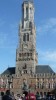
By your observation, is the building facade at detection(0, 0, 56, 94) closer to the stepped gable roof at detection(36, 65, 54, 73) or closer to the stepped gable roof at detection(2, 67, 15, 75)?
the stepped gable roof at detection(36, 65, 54, 73)

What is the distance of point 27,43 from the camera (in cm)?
12488

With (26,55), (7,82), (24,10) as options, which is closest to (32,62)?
(26,55)

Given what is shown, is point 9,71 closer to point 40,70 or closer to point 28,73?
point 28,73

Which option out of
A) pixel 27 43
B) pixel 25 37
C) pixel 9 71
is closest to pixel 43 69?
pixel 27 43

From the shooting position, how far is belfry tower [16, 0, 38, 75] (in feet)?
399

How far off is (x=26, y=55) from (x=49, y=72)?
1053 cm

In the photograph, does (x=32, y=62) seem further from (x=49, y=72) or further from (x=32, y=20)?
(x=32, y=20)

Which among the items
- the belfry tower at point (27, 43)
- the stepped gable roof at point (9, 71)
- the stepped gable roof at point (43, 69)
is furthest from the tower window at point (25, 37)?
the stepped gable roof at point (9, 71)

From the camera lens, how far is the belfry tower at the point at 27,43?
121750 millimetres

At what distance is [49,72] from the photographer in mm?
124750

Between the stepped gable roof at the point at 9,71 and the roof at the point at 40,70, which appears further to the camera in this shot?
the stepped gable roof at the point at 9,71

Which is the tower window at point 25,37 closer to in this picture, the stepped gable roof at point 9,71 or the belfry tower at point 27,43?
the belfry tower at point 27,43

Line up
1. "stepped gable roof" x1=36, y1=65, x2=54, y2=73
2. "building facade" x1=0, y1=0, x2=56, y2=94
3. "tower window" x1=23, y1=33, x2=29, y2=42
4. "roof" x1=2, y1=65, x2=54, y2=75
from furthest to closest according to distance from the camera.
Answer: "tower window" x1=23, y1=33, x2=29, y2=42 < "roof" x1=2, y1=65, x2=54, y2=75 < "stepped gable roof" x1=36, y1=65, x2=54, y2=73 < "building facade" x1=0, y1=0, x2=56, y2=94

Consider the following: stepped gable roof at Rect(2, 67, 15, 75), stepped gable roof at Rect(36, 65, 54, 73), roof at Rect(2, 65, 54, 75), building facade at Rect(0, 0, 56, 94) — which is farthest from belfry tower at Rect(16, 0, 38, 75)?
A: stepped gable roof at Rect(2, 67, 15, 75)
